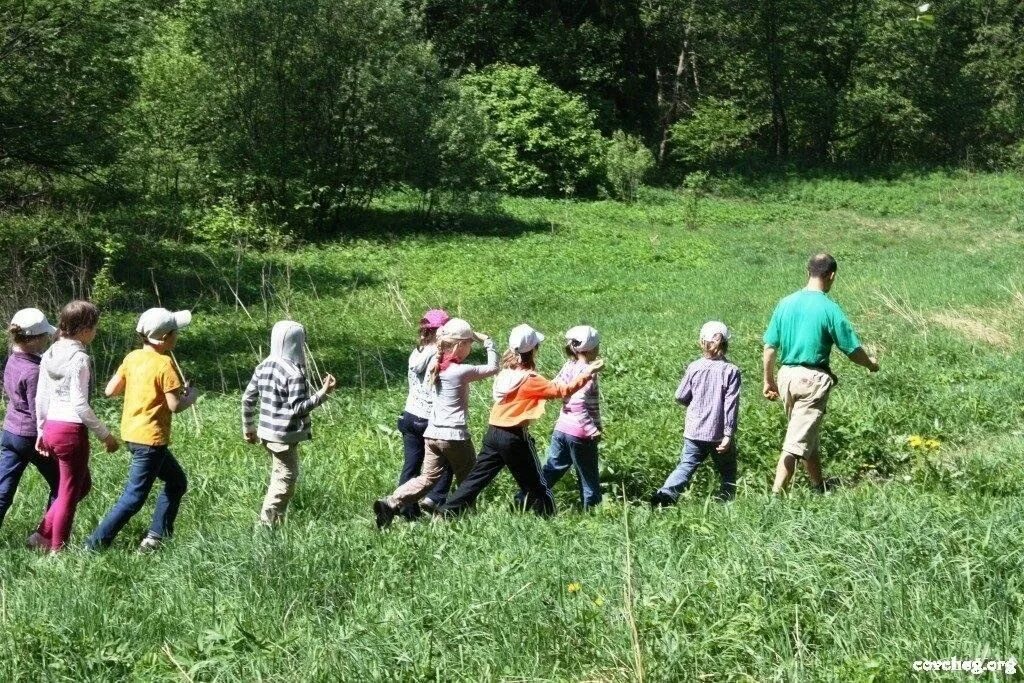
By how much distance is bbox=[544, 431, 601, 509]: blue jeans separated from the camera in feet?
25.1

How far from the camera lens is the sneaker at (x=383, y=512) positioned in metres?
7.06

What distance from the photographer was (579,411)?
762 cm

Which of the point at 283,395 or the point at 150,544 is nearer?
the point at 150,544

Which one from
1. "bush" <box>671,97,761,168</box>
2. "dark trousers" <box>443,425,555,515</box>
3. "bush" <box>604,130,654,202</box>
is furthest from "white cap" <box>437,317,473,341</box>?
"bush" <box>671,97,761,168</box>

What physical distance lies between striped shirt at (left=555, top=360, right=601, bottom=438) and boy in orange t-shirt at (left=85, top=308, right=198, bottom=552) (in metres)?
2.42

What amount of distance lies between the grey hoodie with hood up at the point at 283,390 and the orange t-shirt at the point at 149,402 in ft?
1.58

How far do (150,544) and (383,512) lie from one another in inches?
54.5

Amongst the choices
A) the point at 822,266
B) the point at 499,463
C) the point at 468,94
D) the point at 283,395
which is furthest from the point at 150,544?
the point at 468,94

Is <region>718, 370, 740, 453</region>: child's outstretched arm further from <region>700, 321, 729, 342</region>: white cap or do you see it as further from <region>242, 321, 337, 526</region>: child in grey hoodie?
<region>242, 321, 337, 526</region>: child in grey hoodie

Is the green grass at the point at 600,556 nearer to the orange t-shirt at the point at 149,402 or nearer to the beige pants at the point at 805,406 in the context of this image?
the beige pants at the point at 805,406

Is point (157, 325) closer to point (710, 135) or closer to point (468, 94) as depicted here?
point (468, 94)

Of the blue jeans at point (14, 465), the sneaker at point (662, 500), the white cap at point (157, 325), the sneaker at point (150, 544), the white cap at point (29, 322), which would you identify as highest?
the white cap at point (157, 325)

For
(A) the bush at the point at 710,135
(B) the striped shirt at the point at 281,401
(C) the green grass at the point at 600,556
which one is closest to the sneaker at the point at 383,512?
(C) the green grass at the point at 600,556

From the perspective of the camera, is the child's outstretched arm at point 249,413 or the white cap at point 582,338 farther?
the white cap at point 582,338
